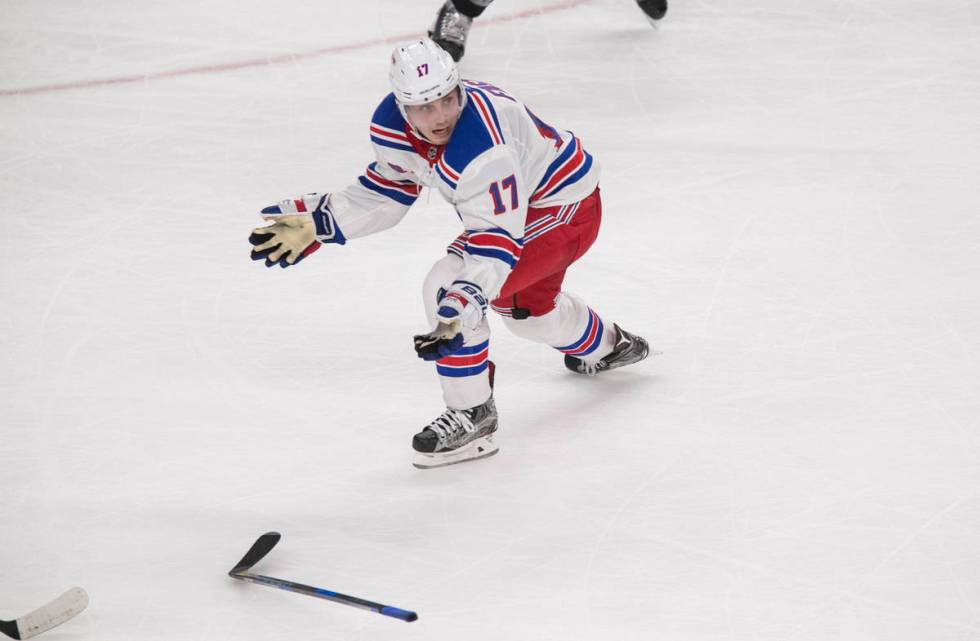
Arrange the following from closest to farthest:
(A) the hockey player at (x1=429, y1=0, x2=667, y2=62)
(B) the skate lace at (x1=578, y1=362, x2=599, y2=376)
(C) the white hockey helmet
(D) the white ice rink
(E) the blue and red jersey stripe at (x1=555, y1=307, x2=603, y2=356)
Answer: (D) the white ice rink, (C) the white hockey helmet, (E) the blue and red jersey stripe at (x1=555, y1=307, x2=603, y2=356), (B) the skate lace at (x1=578, y1=362, x2=599, y2=376), (A) the hockey player at (x1=429, y1=0, x2=667, y2=62)

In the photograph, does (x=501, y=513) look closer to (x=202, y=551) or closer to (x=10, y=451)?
(x=202, y=551)

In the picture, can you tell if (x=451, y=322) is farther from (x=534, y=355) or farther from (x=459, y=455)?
(x=534, y=355)

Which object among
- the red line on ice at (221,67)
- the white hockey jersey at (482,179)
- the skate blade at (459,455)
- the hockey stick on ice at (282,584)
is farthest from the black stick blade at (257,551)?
the red line on ice at (221,67)

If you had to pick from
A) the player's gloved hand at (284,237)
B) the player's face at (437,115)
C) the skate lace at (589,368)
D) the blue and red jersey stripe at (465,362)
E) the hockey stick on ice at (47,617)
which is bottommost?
the skate lace at (589,368)

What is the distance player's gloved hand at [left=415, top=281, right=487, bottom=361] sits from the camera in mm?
2615

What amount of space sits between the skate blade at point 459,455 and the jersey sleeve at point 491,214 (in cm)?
47

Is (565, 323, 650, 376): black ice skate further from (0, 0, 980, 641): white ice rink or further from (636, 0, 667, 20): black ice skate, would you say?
(636, 0, 667, 20): black ice skate

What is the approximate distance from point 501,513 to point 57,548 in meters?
0.98

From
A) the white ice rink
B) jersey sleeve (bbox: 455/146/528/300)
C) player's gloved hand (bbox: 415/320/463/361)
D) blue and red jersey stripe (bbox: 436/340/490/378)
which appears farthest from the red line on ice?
player's gloved hand (bbox: 415/320/463/361)

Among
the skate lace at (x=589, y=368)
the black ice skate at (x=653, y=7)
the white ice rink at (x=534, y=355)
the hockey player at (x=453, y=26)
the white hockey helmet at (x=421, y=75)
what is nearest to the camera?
the white ice rink at (x=534, y=355)

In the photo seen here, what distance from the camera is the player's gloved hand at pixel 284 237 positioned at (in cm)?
293

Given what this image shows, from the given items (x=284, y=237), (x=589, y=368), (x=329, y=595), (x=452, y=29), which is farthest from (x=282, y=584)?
(x=452, y=29)

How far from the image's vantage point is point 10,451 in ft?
10.2

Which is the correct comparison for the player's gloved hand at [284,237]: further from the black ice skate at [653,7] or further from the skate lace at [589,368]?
the black ice skate at [653,7]
